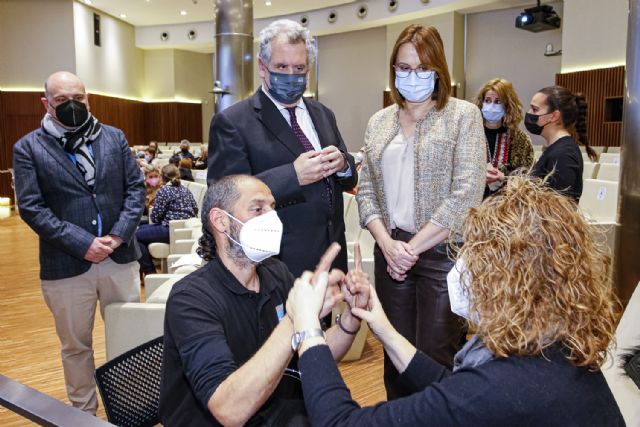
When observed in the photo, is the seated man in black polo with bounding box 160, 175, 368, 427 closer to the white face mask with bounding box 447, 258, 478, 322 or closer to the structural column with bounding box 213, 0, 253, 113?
the white face mask with bounding box 447, 258, 478, 322

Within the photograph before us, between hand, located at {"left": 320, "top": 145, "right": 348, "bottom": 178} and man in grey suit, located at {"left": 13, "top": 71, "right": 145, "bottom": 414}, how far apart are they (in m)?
1.26

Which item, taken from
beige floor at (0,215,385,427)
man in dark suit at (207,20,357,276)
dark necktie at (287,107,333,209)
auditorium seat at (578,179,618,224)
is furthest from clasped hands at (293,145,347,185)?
auditorium seat at (578,179,618,224)

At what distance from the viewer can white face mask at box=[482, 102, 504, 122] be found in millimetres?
3227

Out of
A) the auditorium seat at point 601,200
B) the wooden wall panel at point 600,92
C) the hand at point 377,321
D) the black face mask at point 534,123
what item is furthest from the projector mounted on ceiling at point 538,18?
the hand at point 377,321

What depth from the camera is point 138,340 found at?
2658 millimetres

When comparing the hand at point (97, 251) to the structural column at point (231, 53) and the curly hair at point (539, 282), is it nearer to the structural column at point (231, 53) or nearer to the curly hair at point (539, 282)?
the curly hair at point (539, 282)

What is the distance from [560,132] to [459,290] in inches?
81.9

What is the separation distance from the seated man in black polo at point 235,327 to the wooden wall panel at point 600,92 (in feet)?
38.2

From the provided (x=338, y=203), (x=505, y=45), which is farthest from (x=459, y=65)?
(x=338, y=203)

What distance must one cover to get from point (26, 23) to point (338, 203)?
15297 mm

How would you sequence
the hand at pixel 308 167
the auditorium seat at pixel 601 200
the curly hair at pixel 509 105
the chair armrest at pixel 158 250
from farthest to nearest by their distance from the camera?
the chair armrest at pixel 158 250, the auditorium seat at pixel 601 200, the curly hair at pixel 509 105, the hand at pixel 308 167

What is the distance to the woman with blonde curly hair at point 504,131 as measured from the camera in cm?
321

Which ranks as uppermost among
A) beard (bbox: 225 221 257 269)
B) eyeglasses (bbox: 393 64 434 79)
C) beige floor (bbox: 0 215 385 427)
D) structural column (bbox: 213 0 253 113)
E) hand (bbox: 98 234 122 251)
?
structural column (bbox: 213 0 253 113)

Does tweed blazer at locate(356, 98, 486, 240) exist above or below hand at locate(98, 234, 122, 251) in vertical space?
above
